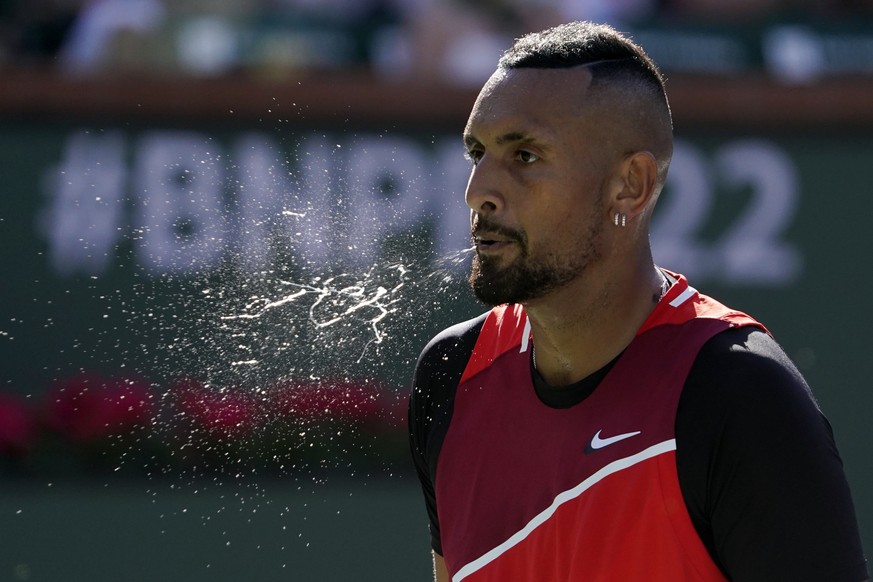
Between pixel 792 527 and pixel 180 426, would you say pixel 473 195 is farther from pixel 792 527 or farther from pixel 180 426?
pixel 180 426

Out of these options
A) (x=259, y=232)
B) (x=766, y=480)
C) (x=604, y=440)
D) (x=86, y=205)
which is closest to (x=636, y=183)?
(x=604, y=440)

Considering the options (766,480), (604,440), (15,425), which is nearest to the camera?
(766,480)

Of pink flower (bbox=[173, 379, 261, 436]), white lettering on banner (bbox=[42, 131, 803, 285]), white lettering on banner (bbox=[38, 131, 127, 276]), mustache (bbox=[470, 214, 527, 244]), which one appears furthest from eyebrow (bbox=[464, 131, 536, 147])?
white lettering on banner (bbox=[38, 131, 127, 276])

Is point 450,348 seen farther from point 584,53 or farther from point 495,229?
point 584,53

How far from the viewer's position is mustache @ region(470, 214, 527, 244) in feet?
8.07

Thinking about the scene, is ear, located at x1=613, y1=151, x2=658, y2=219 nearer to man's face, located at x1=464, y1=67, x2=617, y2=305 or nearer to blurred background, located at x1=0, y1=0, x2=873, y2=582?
man's face, located at x1=464, y1=67, x2=617, y2=305

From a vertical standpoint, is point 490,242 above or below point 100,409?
above

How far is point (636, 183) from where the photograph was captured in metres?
2.54

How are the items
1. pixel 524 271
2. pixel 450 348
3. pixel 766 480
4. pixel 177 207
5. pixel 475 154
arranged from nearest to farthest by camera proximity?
pixel 766 480
pixel 524 271
pixel 475 154
pixel 450 348
pixel 177 207

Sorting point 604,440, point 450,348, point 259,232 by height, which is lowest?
point 604,440

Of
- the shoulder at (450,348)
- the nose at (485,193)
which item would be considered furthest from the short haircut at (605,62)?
the shoulder at (450,348)

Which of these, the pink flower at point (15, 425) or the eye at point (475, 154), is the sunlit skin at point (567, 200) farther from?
the pink flower at point (15, 425)

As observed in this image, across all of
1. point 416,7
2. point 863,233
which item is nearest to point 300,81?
point 416,7

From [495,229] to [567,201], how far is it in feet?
0.49
